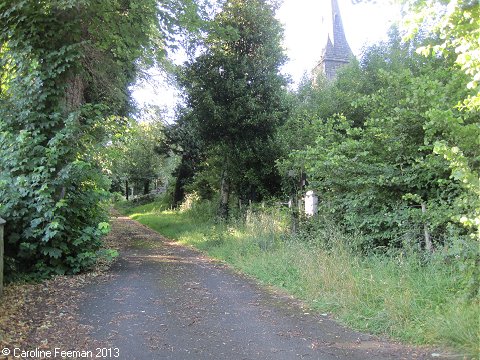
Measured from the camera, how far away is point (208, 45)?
14.6 m

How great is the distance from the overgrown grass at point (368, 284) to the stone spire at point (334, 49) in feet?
78.6

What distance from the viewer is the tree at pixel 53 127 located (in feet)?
26.5

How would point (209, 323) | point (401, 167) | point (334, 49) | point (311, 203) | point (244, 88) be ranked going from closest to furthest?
point (209, 323)
point (401, 167)
point (311, 203)
point (244, 88)
point (334, 49)

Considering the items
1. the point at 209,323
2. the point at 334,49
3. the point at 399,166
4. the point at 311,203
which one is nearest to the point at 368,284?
the point at 209,323

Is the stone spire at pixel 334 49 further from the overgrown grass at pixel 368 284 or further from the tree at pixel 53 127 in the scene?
the overgrown grass at pixel 368 284

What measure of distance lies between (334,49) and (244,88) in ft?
80.0

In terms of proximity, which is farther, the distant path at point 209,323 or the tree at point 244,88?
the tree at point 244,88

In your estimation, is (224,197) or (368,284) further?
(224,197)

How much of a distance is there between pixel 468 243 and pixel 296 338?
237 cm

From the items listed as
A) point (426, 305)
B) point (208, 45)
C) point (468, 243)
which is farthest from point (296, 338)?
point (208, 45)

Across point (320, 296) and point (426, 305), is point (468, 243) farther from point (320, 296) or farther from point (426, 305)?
point (320, 296)

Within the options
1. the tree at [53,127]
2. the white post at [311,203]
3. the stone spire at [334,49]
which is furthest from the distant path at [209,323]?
the stone spire at [334,49]

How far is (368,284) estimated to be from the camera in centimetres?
613

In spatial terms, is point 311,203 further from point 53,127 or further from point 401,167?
point 53,127
